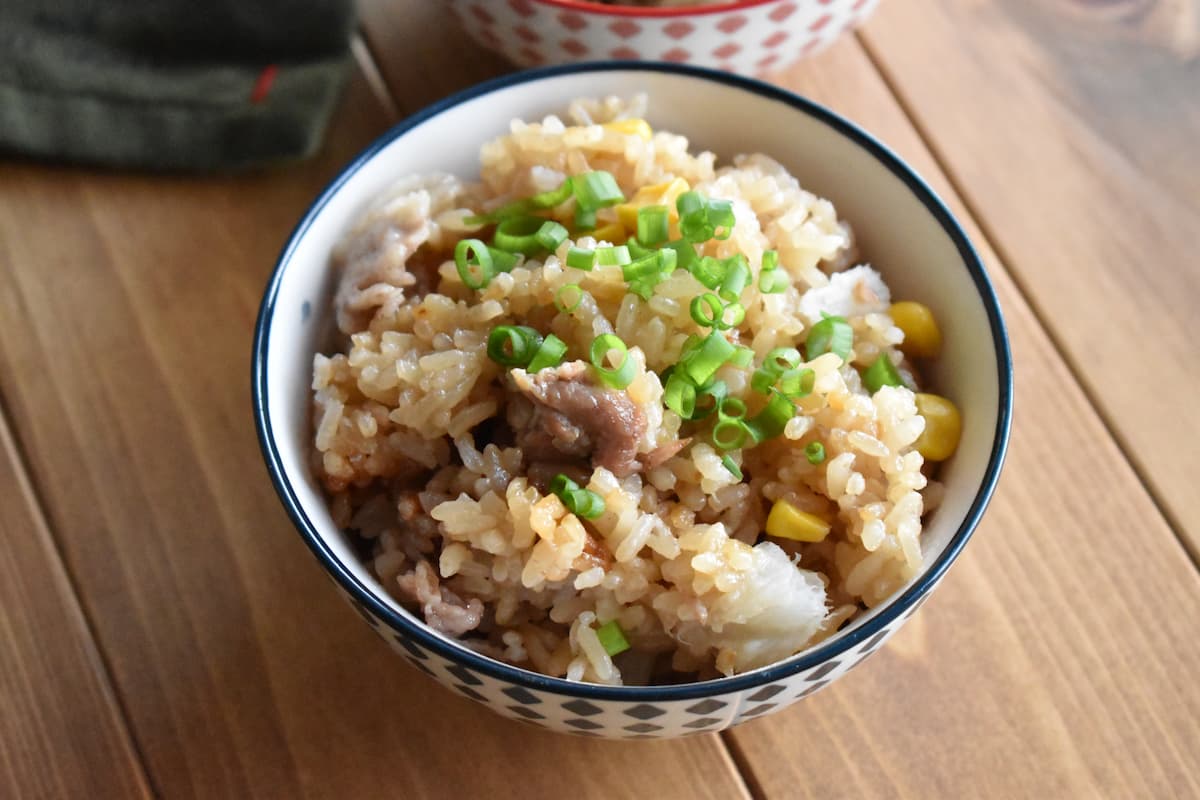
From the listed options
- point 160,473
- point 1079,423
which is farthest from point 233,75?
point 1079,423

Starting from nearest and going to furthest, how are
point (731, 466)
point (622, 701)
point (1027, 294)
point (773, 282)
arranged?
point (622, 701) < point (731, 466) < point (773, 282) < point (1027, 294)

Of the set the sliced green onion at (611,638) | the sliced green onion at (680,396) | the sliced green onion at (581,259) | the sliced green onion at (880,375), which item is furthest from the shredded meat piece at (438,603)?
the sliced green onion at (880,375)

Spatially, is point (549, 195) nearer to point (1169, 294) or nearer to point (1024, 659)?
point (1024, 659)

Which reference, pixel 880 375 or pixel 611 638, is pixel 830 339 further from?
pixel 611 638

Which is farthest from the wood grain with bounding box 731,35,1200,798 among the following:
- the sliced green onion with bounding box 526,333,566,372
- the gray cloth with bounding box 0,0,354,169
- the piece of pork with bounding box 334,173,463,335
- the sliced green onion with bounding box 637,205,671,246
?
the gray cloth with bounding box 0,0,354,169

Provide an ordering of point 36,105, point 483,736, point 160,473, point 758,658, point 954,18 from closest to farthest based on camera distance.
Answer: point 758,658 → point 483,736 → point 160,473 → point 36,105 → point 954,18

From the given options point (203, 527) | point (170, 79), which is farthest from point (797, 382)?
point (170, 79)
